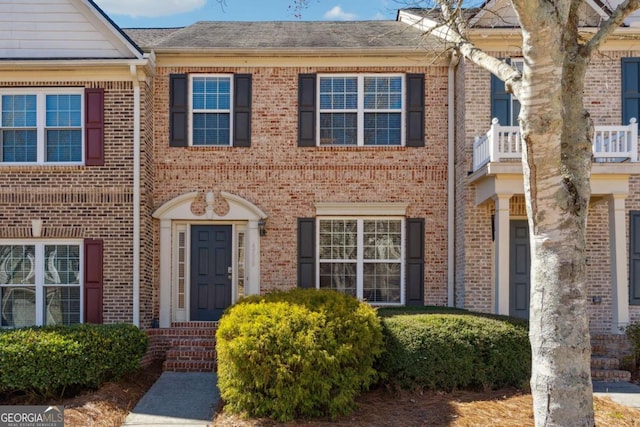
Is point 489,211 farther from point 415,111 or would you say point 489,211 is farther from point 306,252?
point 306,252

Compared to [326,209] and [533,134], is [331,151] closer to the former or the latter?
[326,209]

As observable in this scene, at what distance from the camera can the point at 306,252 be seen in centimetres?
1180

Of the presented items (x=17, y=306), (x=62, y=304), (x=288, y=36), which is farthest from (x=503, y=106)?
(x=17, y=306)

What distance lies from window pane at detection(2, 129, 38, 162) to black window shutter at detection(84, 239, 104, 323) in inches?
77.6

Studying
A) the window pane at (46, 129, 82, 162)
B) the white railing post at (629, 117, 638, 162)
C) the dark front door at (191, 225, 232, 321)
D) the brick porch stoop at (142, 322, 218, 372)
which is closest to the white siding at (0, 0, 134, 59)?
the window pane at (46, 129, 82, 162)

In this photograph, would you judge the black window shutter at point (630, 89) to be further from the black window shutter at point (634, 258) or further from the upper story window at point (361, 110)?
the upper story window at point (361, 110)

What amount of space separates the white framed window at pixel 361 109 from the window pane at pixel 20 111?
17.5 feet

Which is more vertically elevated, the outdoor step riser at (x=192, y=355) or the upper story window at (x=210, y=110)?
the upper story window at (x=210, y=110)

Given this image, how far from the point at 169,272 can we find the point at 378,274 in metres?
4.00

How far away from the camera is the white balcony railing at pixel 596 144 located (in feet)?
33.0

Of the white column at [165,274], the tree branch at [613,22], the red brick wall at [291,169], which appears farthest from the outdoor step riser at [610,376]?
the white column at [165,274]

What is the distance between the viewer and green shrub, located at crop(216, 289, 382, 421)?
7211mm

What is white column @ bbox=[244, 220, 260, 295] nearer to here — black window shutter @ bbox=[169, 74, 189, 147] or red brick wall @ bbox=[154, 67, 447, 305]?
red brick wall @ bbox=[154, 67, 447, 305]

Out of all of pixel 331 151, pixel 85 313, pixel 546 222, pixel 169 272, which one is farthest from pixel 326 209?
pixel 546 222
